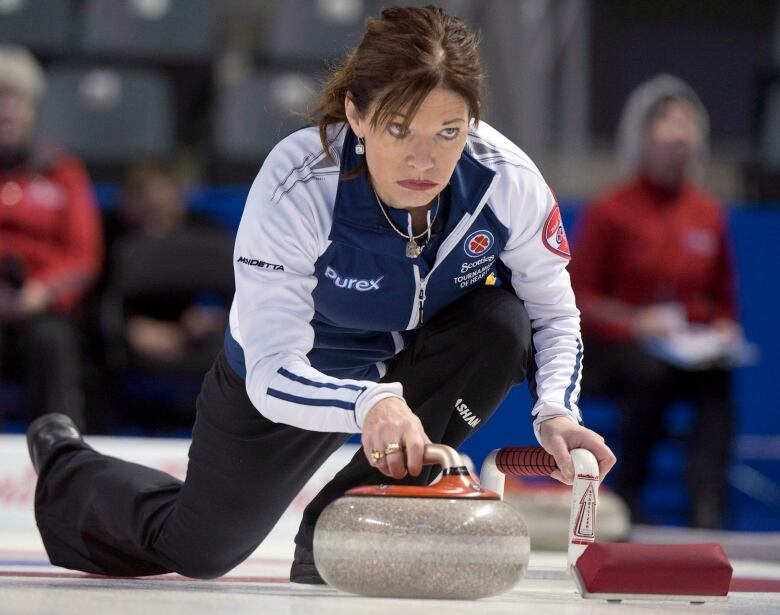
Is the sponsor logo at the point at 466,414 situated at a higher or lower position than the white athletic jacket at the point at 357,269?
lower

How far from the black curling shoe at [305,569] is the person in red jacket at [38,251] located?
2.54 metres

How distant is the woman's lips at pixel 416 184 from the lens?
2146 millimetres

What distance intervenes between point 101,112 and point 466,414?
3.96 metres

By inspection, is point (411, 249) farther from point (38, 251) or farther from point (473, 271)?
point (38, 251)

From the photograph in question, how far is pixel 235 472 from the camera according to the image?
2.52m

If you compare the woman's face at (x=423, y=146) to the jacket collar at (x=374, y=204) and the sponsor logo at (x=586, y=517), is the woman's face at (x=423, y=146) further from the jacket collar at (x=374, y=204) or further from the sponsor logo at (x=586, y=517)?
the sponsor logo at (x=586, y=517)

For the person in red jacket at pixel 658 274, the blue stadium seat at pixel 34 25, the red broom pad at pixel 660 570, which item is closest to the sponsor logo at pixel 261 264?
the red broom pad at pixel 660 570

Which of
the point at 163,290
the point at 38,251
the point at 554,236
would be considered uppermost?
the point at 554,236

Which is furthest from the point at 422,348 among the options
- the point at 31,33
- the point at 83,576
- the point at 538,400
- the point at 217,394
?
the point at 31,33

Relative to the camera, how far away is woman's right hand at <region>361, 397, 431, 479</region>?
6.15ft

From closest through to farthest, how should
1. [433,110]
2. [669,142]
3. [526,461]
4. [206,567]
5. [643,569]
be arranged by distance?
[643,569] → [433,110] → [526,461] → [206,567] → [669,142]

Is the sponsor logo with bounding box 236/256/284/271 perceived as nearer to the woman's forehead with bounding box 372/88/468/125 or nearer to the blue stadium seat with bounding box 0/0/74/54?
the woman's forehead with bounding box 372/88/468/125

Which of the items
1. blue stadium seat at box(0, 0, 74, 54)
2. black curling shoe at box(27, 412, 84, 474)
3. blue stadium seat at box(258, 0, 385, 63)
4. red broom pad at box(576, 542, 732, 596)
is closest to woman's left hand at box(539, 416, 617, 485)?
red broom pad at box(576, 542, 732, 596)

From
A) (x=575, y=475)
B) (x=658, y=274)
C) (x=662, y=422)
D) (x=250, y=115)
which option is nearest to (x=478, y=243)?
(x=575, y=475)
